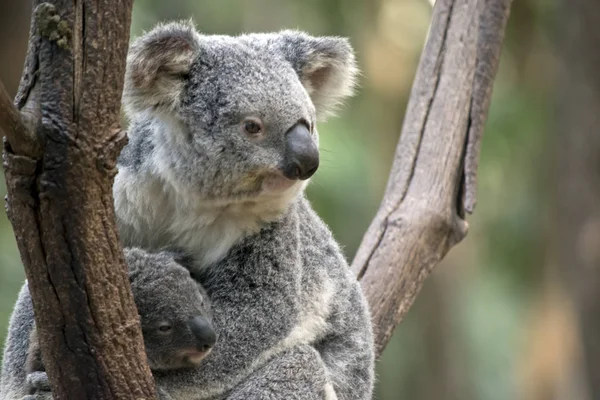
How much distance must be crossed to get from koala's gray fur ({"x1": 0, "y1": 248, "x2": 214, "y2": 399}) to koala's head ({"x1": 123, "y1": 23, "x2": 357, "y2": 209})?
1.31 ft

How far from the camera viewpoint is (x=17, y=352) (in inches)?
166

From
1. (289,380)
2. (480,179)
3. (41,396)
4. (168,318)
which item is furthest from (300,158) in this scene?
(480,179)

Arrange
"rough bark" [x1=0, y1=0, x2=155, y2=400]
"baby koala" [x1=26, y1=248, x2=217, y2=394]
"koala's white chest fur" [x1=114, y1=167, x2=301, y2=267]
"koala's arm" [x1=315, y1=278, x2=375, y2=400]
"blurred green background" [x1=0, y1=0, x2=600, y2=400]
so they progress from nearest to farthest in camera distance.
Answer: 1. "rough bark" [x1=0, y1=0, x2=155, y2=400]
2. "baby koala" [x1=26, y1=248, x2=217, y2=394]
3. "koala's white chest fur" [x1=114, y1=167, x2=301, y2=267]
4. "koala's arm" [x1=315, y1=278, x2=375, y2=400]
5. "blurred green background" [x1=0, y1=0, x2=600, y2=400]

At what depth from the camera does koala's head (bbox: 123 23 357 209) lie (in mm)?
3969

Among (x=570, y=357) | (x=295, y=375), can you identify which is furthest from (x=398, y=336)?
(x=295, y=375)

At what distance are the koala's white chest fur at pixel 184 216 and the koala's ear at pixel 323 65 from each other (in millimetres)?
725

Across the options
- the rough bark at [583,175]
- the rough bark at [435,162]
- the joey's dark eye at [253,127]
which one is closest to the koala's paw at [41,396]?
the joey's dark eye at [253,127]

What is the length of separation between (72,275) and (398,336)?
1724cm

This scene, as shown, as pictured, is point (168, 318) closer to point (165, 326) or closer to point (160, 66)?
point (165, 326)

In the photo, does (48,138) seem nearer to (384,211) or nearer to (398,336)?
(384,211)

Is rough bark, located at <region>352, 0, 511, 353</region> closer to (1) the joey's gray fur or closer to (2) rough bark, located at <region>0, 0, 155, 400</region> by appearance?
(1) the joey's gray fur

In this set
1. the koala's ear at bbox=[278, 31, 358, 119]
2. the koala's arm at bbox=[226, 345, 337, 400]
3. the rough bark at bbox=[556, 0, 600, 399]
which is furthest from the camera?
the rough bark at bbox=[556, 0, 600, 399]

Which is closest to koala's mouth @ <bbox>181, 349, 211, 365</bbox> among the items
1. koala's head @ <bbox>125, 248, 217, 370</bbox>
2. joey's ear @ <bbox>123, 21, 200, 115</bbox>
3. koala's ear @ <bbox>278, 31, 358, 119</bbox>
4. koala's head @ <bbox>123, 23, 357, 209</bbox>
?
koala's head @ <bbox>125, 248, 217, 370</bbox>

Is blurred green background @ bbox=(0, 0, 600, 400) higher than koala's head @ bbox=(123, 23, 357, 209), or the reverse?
koala's head @ bbox=(123, 23, 357, 209)
